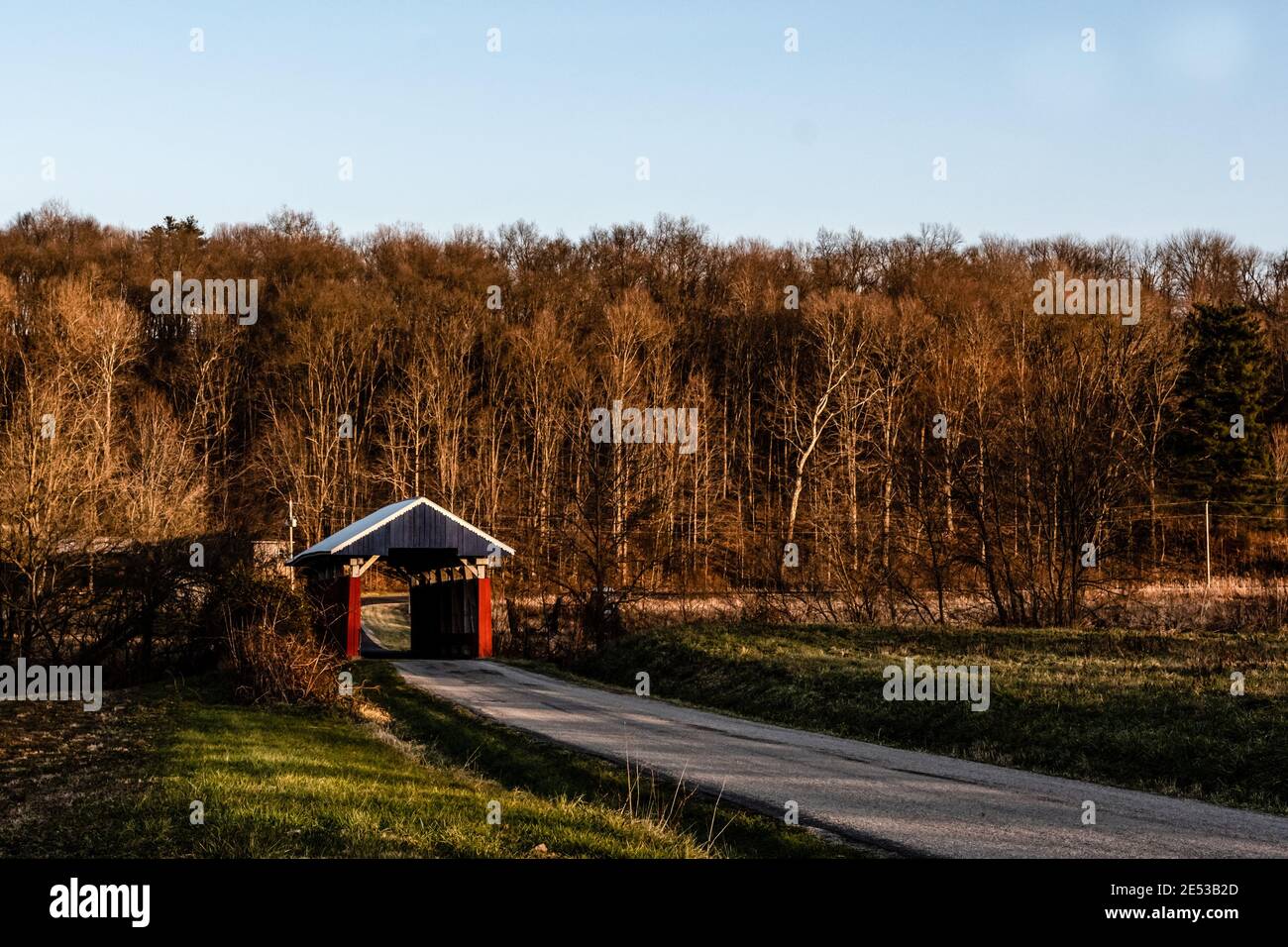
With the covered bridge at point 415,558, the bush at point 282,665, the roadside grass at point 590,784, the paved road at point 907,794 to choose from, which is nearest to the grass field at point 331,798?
the roadside grass at point 590,784

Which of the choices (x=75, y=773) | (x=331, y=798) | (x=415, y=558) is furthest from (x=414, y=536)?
(x=331, y=798)

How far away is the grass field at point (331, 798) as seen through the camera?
8344 mm

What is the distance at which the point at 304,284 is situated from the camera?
62.8 metres

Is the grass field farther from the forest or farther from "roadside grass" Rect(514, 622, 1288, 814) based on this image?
the forest

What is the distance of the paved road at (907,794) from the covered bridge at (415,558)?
1357cm

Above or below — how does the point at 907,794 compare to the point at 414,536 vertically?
below

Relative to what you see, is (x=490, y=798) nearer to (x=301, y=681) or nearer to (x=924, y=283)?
(x=301, y=681)

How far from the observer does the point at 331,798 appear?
996cm

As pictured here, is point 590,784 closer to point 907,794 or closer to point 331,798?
point 907,794

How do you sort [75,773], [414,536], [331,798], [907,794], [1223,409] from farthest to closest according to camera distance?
[1223,409], [414,536], [75,773], [907,794], [331,798]

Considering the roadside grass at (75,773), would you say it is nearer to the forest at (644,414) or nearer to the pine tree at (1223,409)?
the forest at (644,414)

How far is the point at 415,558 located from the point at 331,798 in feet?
84.9

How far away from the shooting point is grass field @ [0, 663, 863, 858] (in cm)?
834
